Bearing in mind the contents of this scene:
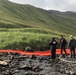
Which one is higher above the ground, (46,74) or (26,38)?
(26,38)

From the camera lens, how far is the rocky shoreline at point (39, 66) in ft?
83.5

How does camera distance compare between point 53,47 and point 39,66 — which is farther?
point 53,47

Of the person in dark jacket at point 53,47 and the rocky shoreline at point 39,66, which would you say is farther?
the person in dark jacket at point 53,47

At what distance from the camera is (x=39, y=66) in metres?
28.2

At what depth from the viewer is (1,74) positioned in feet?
80.8

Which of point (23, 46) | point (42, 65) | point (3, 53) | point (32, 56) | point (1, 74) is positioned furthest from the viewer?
point (23, 46)

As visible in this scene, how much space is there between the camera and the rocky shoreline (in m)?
25.4

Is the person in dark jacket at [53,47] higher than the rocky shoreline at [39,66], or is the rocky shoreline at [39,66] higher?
the person in dark jacket at [53,47]

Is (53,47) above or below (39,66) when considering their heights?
above

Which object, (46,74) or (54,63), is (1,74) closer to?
(46,74)

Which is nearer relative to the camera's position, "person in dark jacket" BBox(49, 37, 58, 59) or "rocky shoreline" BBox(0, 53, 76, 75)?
"rocky shoreline" BBox(0, 53, 76, 75)

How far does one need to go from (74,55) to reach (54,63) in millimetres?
3674

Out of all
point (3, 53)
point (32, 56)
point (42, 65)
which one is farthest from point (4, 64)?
point (3, 53)

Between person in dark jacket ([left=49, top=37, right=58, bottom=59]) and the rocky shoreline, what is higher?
person in dark jacket ([left=49, top=37, right=58, bottom=59])
